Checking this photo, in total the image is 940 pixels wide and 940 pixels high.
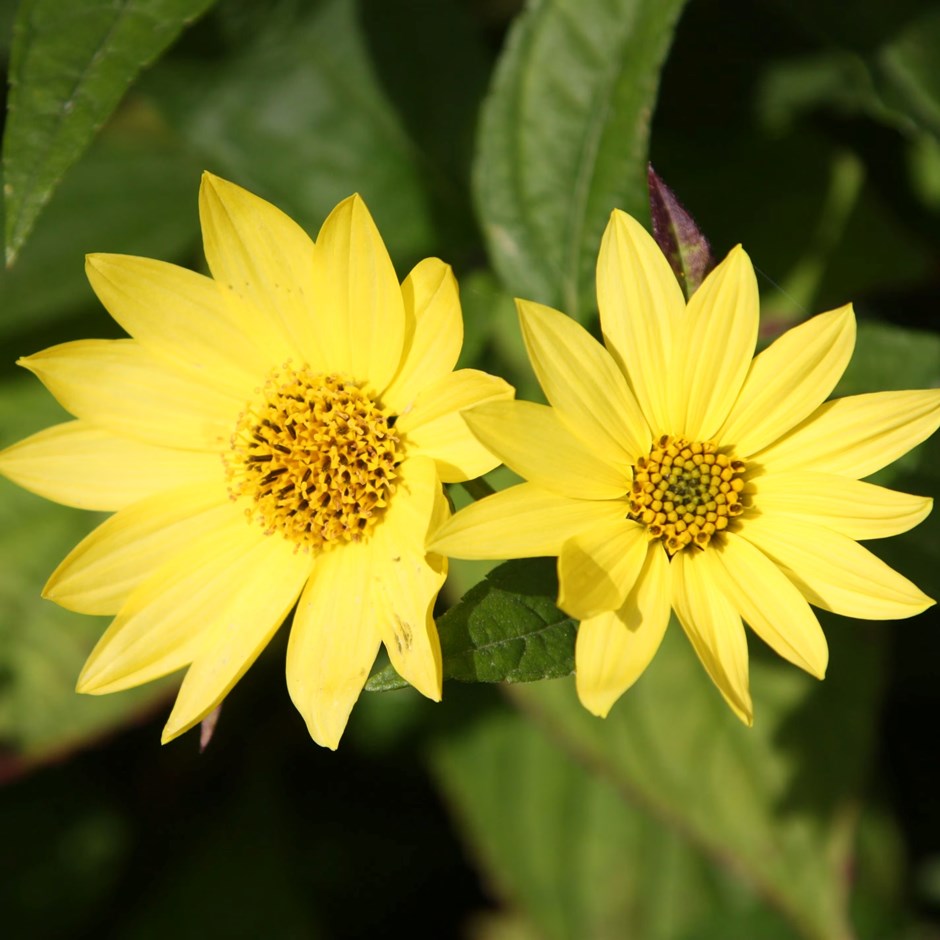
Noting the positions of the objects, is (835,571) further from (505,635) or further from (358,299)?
(358,299)

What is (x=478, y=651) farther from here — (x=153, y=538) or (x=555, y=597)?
(x=153, y=538)

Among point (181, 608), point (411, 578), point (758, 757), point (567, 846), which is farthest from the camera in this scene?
point (567, 846)

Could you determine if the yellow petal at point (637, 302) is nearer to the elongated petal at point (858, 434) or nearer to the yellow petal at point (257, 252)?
the elongated petal at point (858, 434)

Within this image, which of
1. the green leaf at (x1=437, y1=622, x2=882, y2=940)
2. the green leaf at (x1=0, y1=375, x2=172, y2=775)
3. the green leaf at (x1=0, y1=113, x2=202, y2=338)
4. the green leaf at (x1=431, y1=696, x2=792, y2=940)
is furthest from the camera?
the green leaf at (x1=431, y1=696, x2=792, y2=940)

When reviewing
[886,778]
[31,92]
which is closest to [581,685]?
[31,92]

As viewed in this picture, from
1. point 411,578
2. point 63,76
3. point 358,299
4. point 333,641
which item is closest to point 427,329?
point 358,299

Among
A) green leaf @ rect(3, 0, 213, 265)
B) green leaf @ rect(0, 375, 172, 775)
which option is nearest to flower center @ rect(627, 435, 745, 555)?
green leaf @ rect(3, 0, 213, 265)

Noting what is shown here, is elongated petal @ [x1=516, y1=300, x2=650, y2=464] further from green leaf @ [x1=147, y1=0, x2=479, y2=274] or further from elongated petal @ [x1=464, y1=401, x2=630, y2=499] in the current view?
green leaf @ [x1=147, y1=0, x2=479, y2=274]
